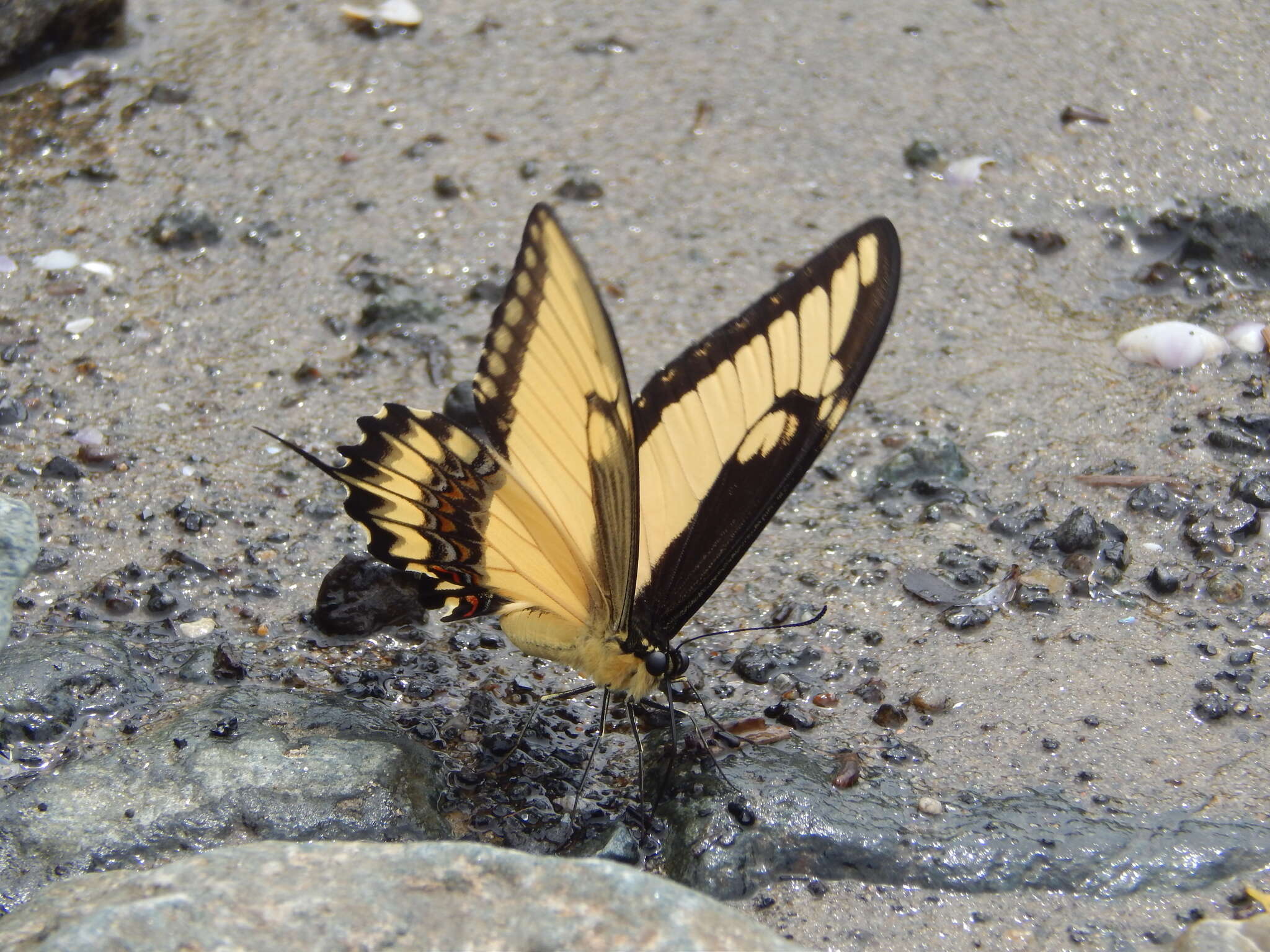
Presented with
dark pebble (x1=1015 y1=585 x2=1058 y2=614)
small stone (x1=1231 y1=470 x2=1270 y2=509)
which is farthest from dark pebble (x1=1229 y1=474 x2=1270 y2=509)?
dark pebble (x1=1015 y1=585 x2=1058 y2=614)

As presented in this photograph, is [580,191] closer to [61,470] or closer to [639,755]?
[61,470]

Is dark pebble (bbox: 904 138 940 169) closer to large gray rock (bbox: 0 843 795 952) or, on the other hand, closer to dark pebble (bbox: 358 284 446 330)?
dark pebble (bbox: 358 284 446 330)

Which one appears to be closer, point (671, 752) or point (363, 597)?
point (671, 752)

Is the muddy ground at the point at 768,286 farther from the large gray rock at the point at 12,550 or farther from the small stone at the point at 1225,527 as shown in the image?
the large gray rock at the point at 12,550

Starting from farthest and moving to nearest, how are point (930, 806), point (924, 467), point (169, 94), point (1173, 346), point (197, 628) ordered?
point (169, 94), point (1173, 346), point (924, 467), point (197, 628), point (930, 806)

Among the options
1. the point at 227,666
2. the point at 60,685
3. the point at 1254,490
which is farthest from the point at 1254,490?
the point at 60,685

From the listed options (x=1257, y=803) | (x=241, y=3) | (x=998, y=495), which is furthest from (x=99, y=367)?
(x=1257, y=803)

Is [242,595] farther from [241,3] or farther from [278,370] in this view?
[241,3]
